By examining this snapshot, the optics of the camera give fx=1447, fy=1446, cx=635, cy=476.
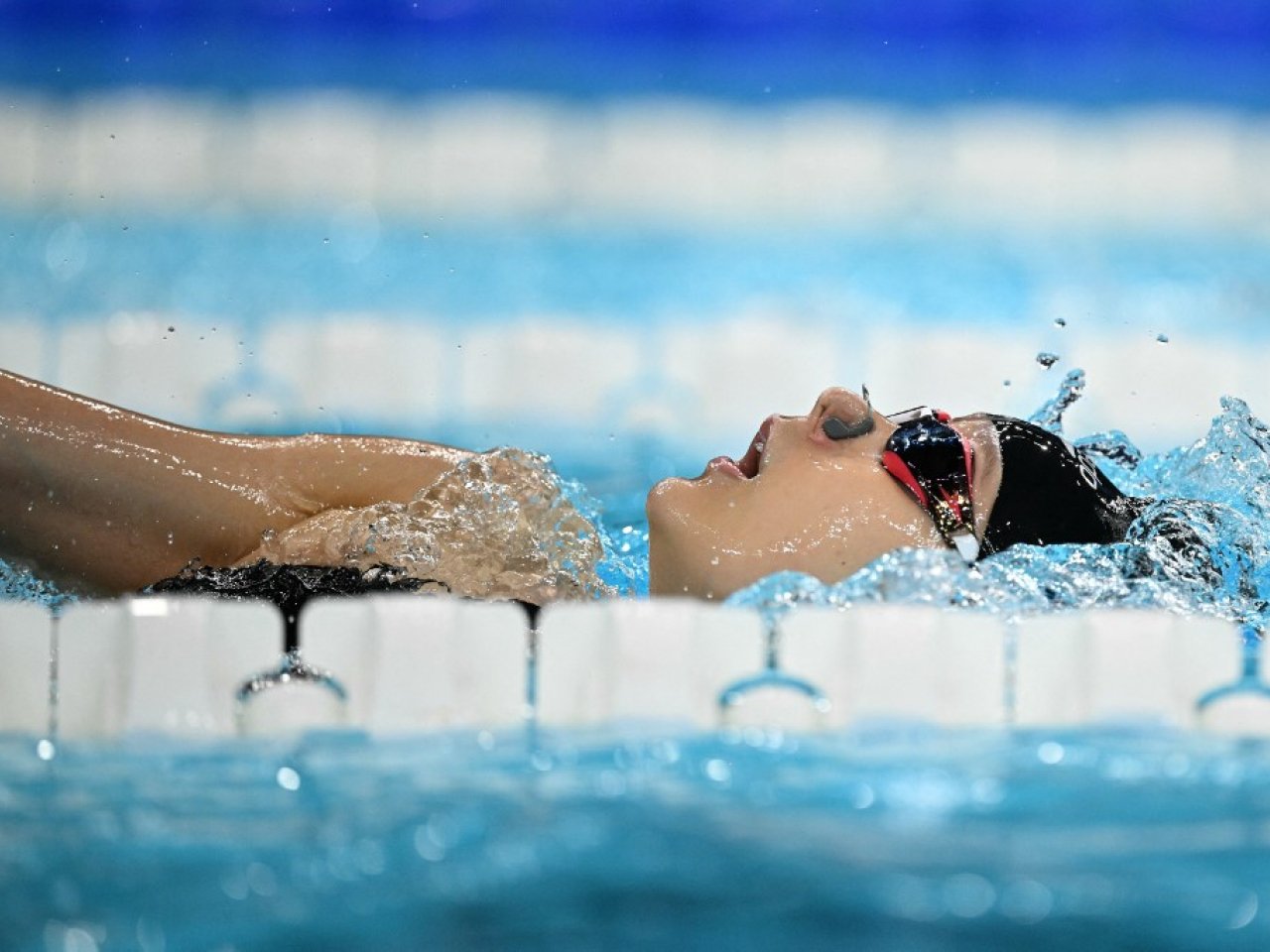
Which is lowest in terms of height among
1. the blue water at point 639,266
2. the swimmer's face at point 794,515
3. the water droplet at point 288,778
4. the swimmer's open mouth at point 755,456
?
the water droplet at point 288,778

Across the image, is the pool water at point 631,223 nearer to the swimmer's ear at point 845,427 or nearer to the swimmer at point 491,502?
the swimmer at point 491,502

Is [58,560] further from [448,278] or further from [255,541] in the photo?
[448,278]

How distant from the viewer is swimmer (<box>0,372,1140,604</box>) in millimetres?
1904

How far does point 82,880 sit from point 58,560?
1.31 meters

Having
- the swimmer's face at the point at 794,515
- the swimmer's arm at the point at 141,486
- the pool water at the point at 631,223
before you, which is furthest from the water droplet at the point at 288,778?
the pool water at the point at 631,223

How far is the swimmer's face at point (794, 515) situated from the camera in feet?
6.24

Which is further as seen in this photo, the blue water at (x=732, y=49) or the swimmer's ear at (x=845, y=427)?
the blue water at (x=732, y=49)

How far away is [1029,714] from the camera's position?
1456 mm

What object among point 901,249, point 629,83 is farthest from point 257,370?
point 901,249

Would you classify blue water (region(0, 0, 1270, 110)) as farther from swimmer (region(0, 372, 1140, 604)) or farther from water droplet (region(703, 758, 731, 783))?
water droplet (region(703, 758, 731, 783))

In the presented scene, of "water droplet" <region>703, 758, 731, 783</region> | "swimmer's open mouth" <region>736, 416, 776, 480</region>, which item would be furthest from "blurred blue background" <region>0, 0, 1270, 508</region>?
"water droplet" <region>703, 758, 731, 783</region>

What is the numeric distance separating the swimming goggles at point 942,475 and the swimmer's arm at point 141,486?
0.81m

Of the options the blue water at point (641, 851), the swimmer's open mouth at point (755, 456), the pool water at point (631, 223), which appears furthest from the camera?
the pool water at point (631, 223)

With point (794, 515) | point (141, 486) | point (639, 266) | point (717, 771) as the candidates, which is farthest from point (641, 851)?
point (639, 266)
